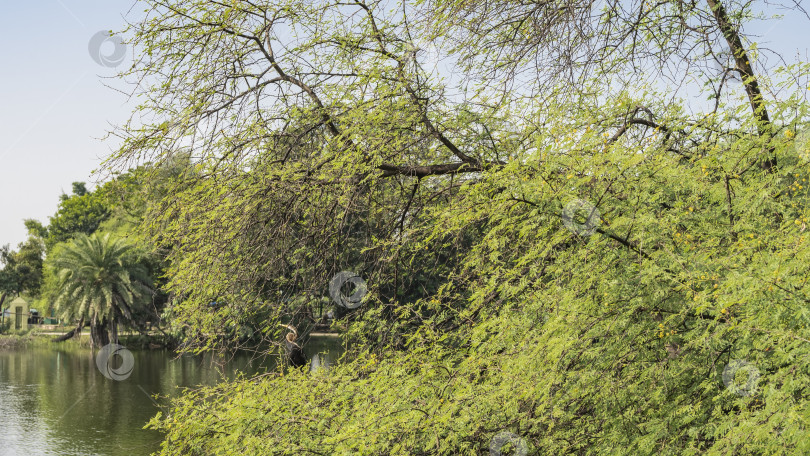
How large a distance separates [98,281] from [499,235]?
43844 mm

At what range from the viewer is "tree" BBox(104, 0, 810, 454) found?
4.68 m

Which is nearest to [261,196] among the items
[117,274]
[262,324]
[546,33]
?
[262,324]

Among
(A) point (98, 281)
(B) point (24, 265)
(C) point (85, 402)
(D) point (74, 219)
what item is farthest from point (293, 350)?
(B) point (24, 265)

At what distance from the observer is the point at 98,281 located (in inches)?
1799

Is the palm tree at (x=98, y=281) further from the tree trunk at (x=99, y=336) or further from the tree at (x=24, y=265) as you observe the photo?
the tree at (x=24, y=265)

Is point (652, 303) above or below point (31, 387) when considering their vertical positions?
above

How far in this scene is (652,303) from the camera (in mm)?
4898

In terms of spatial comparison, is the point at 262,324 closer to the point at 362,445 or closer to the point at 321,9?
the point at 362,445

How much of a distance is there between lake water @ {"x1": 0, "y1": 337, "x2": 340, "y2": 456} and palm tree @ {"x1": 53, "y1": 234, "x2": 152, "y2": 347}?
18.8 ft

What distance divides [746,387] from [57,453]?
17336mm

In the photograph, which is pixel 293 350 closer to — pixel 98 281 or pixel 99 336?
pixel 98 281

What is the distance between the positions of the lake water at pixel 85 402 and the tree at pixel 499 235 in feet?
5.76

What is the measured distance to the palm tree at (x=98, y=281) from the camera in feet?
149

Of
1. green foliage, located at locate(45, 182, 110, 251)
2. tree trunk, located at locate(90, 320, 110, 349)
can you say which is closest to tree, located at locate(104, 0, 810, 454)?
tree trunk, located at locate(90, 320, 110, 349)
